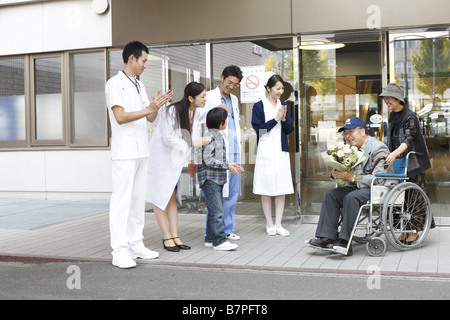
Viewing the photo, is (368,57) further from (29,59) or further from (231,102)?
(29,59)

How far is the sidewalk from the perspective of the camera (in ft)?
19.0

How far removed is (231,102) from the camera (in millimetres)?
7371

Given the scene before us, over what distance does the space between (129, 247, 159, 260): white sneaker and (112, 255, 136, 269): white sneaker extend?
300 millimetres

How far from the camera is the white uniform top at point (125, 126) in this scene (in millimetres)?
5977

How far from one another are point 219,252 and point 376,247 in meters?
1.67

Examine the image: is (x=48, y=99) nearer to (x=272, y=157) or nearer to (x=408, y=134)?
(x=272, y=157)

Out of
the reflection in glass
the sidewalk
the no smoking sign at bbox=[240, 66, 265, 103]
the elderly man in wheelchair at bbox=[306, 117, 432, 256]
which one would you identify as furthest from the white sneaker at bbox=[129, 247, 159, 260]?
the reflection in glass

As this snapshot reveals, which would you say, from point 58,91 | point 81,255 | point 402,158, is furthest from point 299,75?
point 58,91

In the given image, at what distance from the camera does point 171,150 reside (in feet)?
21.6

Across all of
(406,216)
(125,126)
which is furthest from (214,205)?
(406,216)

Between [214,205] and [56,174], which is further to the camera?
[56,174]

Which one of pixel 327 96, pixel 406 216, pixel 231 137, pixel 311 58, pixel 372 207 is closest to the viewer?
pixel 372 207

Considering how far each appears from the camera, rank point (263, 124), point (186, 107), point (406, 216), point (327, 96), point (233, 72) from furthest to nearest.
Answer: point (327, 96)
point (263, 124)
point (233, 72)
point (186, 107)
point (406, 216)

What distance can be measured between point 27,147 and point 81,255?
6.39 metres
